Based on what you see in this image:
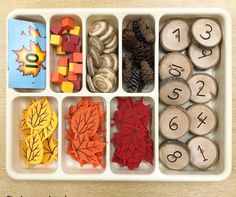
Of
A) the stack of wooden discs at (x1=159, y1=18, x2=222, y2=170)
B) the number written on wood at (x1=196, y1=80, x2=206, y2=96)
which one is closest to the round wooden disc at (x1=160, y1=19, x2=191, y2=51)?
the stack of wooden discs at (x1=159, y1=18, x2=222, y2=170)

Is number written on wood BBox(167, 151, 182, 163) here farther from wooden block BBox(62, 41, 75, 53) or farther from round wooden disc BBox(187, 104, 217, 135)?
wooden block BBox(62, 41, 75, 53)

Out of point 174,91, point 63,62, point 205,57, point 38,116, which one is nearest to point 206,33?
point 205,57

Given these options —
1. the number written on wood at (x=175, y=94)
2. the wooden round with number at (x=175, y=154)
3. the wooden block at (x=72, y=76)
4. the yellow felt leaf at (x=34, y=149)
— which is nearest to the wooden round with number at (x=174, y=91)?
the number written on wood at (x=175, y=94)

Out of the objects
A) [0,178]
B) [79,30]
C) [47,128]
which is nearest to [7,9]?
[79,30]

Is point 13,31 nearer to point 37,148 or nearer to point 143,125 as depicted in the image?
point 37,148

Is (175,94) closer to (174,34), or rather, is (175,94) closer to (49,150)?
(174,34)
